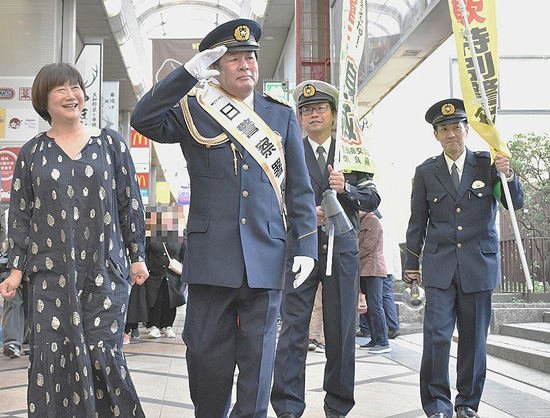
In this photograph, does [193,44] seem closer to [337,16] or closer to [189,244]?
[337,16]

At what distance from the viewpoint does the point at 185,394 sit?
582 cm

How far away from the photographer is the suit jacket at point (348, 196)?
4836 millimetres

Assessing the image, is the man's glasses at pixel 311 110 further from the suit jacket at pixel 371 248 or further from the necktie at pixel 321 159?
the suit jacket at pixel 371 248

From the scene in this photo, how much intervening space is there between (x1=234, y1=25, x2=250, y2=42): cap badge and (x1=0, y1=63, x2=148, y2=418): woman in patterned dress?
0.90m

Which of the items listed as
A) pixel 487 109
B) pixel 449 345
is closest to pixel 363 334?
pixel 449 345

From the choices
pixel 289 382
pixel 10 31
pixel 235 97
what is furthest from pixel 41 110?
pixel 10 31

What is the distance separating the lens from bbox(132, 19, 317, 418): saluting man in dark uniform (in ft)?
10.9

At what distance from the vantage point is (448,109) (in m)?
5.16

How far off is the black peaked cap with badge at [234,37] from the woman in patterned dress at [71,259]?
0.80 metres

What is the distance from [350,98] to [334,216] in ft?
3.56

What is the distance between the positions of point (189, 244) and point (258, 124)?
2.00ft

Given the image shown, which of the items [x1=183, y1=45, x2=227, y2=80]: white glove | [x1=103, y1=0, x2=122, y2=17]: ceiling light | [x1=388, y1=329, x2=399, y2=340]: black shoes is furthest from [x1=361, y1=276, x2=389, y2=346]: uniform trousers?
[x1=103, y1=0, x2=122, y2=17]: ceiling light

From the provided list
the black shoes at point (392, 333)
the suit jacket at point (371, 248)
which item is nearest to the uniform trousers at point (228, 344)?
the suit jacket at point (371, 248)

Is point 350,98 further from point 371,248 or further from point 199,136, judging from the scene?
point 371,248
